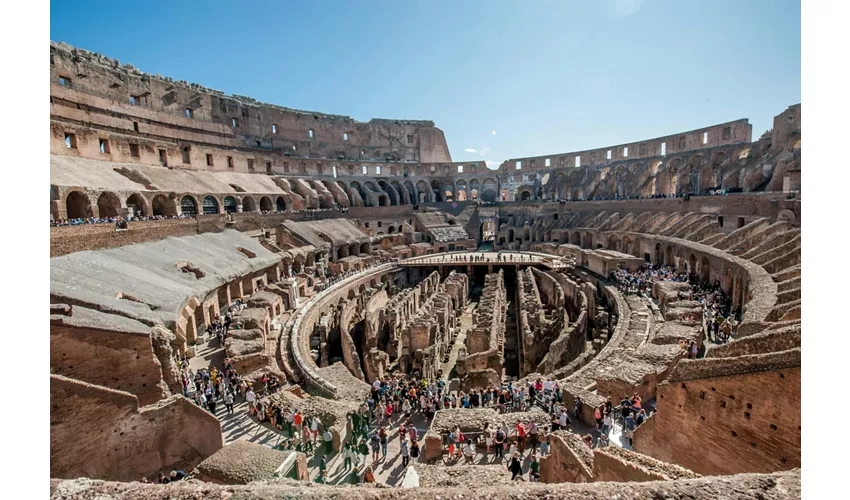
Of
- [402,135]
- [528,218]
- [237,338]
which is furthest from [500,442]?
[402,135]

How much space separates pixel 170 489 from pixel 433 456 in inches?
193

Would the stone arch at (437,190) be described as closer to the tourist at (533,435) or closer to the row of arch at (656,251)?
the row of arch at (656,251)

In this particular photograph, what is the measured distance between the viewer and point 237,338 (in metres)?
13.5

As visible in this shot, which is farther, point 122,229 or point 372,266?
point 372,266

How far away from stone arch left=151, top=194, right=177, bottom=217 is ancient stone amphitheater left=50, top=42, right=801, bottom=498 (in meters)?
0.17

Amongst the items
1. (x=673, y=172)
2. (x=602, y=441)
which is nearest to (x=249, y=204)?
(x=602, y=441)

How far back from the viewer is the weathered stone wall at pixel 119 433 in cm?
715

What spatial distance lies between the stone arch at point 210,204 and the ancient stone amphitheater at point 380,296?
17cm

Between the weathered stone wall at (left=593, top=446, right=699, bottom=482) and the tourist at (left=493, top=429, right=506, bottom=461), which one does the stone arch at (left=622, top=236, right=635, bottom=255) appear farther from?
the weathered stone wall at (left=593, top=446, right=699, bottom=482)

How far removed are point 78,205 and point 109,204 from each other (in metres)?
1.50

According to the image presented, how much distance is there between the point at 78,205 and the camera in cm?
2156

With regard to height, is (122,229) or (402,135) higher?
(402,135)

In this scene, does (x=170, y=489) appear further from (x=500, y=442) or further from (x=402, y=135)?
(x=402, y=135)

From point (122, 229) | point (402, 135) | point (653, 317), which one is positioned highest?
point (402, 135)
